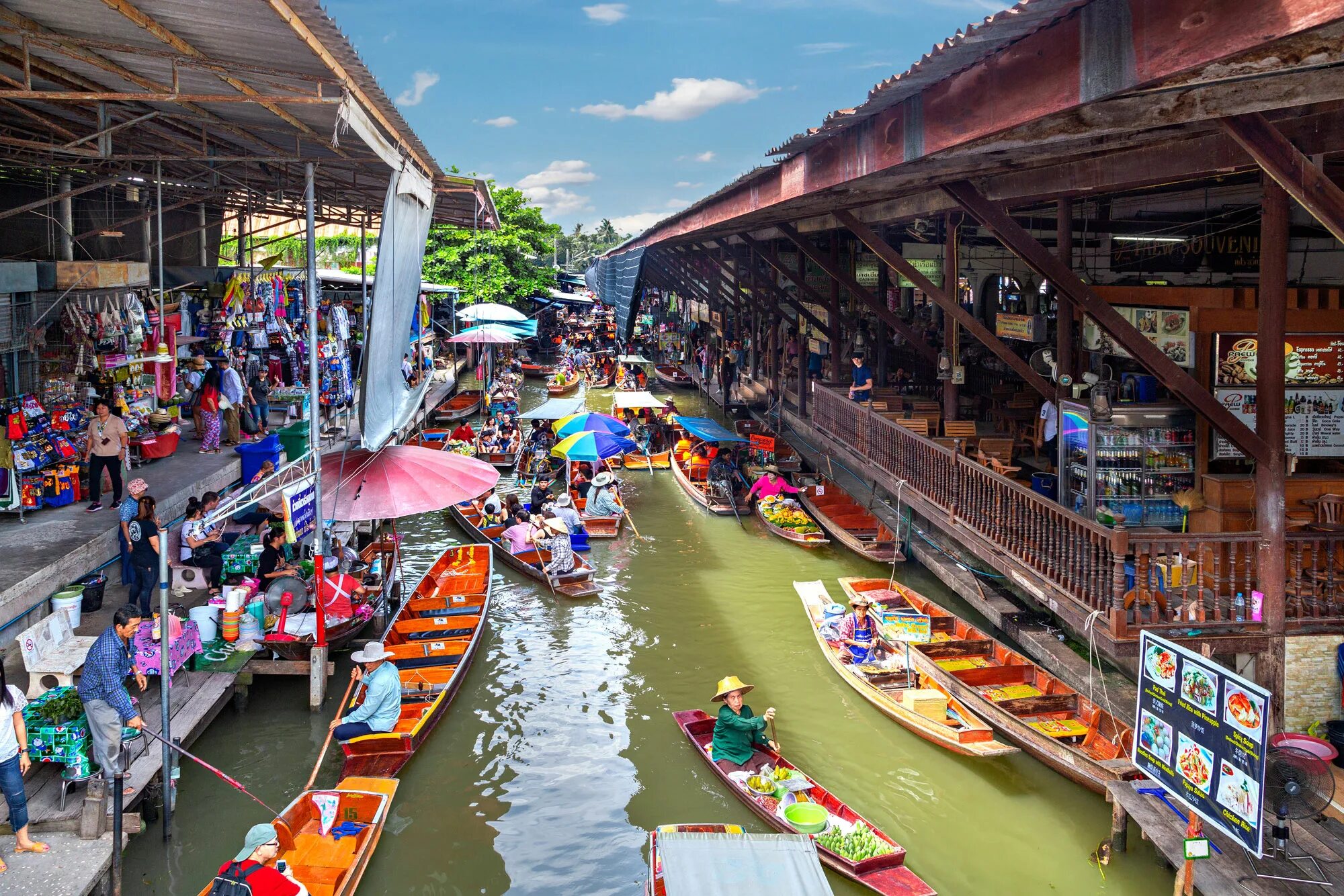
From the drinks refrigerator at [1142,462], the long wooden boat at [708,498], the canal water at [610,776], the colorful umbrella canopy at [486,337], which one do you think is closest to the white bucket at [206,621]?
the canal water at [610,776]

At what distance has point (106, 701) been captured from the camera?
715 centimetres

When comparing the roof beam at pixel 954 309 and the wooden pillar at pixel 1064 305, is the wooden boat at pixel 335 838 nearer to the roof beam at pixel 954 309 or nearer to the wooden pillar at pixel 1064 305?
the roof beam at pixel 954 309

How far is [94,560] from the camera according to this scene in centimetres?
1032

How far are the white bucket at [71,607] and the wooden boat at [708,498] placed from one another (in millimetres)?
10829

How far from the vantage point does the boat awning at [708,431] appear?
19281mm

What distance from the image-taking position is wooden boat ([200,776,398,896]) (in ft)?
22.6

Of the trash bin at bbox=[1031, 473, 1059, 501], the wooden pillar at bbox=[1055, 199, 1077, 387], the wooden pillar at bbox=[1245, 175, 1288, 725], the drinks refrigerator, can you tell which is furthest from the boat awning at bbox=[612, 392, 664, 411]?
the wooden pillar at bbox=[1245, 175, 1288, 725]

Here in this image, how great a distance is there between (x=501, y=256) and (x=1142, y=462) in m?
33.7

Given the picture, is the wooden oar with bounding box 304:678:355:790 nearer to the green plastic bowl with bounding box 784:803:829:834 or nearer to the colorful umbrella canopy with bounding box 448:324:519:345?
the green plastic bowl with bounding box 784:803:829:834

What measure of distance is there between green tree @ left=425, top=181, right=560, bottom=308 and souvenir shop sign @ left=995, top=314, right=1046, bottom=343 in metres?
22.9

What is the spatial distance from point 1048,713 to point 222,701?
7369 mm

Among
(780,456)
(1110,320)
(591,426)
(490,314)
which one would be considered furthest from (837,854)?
(490,314)

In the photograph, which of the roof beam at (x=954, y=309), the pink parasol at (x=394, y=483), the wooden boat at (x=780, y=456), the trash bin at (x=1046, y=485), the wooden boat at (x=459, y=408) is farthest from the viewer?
the wooden boat at (x=459, y=408)

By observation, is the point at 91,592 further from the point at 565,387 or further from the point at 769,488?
the point at 565,387
